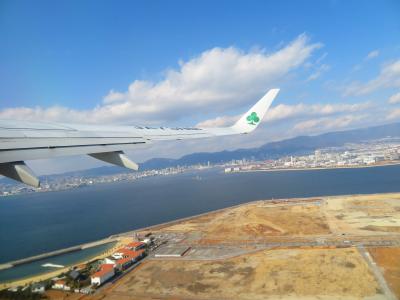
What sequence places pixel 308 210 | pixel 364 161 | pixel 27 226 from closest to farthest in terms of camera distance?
pixel 308 210 < pixel 27 226 < pixel 364 161

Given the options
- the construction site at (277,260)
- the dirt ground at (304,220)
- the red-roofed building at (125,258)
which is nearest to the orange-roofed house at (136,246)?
the red-roofed building at (125,258)

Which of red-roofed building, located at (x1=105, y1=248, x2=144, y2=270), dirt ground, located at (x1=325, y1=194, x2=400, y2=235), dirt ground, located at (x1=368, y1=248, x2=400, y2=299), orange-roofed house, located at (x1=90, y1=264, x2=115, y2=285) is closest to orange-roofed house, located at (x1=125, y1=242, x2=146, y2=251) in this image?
red-roofed building, located at (x1=105, y1=248, x2=144, y2=270)

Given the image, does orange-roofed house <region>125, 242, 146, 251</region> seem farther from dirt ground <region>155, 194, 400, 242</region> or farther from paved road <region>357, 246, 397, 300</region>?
paved road <region>357, 246, 397, 300</region>

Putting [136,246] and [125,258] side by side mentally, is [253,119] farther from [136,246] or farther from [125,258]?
[136,246]

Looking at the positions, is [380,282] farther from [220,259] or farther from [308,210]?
[308,210]

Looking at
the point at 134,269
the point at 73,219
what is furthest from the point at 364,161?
the point at 134,269

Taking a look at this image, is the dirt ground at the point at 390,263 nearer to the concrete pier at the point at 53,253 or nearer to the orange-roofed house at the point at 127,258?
the orange-roofed house at the point at 127,258

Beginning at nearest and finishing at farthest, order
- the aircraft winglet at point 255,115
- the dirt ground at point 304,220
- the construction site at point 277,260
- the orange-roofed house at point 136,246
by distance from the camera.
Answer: the aircraft winglet at point 255,115, the construction site at point 277,260, the orange-roofed house at point 136,246, the dirt ground at point 304,220
